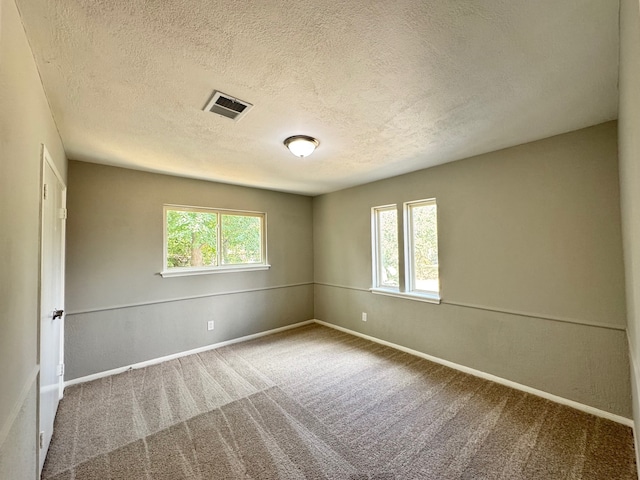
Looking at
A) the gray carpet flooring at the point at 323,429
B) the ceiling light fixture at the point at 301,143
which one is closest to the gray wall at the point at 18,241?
the gray carpet flooring at the point at 323,429

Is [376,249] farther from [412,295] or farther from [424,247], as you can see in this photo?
[412,295]

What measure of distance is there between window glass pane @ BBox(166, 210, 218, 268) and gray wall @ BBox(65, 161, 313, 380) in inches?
6.4

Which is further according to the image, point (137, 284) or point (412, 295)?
point (412, 295)

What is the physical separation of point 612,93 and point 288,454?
3291 mm

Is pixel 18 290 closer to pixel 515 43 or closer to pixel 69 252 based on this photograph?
pixel 69 252

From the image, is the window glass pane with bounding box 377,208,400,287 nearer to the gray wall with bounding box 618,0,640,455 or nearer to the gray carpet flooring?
the gray carpet flooring

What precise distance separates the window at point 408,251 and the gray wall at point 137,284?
1875 millimetres

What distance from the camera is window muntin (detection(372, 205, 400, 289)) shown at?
3836 millimetres

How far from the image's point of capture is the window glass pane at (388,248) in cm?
383

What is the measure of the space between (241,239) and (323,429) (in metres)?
2.91

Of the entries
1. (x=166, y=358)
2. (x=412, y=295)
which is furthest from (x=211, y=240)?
(x=412, y=295)

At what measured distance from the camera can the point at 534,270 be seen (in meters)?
2.48

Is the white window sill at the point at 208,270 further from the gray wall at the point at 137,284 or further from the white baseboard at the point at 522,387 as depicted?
the white baseboard at the point at 522,387

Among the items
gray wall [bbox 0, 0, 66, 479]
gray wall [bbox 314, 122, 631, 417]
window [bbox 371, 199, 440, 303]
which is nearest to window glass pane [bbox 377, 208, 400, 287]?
window [bbox 371, 199, 440, 303]
